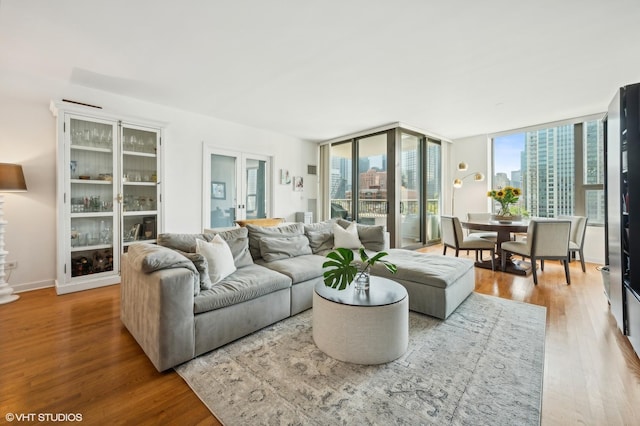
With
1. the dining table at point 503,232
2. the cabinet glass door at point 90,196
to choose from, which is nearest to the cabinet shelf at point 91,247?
the cabinet glass door at point 90,196

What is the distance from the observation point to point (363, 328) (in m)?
1.80

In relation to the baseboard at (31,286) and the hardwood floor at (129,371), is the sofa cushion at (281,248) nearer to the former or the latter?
the hardwood floor at (129,371)

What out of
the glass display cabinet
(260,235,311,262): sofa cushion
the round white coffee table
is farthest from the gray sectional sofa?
the glass display cabinet

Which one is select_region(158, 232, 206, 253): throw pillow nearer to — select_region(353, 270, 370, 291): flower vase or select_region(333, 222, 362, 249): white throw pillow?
select_region(353, 270, 370, 291): flower vase

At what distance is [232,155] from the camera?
505 centimetres

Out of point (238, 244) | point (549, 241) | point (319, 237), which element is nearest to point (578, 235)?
point (549, 241)

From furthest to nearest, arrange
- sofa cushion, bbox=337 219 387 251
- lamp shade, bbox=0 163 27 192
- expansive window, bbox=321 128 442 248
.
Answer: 1. expansive window, bbox=321 128 442 248
2. sofa cushion, bbox=337 219 387 251
3. lamp shade, bbox=0 163 27 192

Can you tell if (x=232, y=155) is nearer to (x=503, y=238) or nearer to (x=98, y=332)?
(x=98, y=332)

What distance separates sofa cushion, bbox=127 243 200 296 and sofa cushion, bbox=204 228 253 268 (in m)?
0.69

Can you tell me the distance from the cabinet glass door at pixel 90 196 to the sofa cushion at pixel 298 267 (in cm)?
229

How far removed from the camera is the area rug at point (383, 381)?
1389 millimetres

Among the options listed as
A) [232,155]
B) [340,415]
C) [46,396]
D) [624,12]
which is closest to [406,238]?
[232,155]

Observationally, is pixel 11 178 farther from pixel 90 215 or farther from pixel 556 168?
pixel 556 168

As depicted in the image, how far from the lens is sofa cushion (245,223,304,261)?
3059mm
